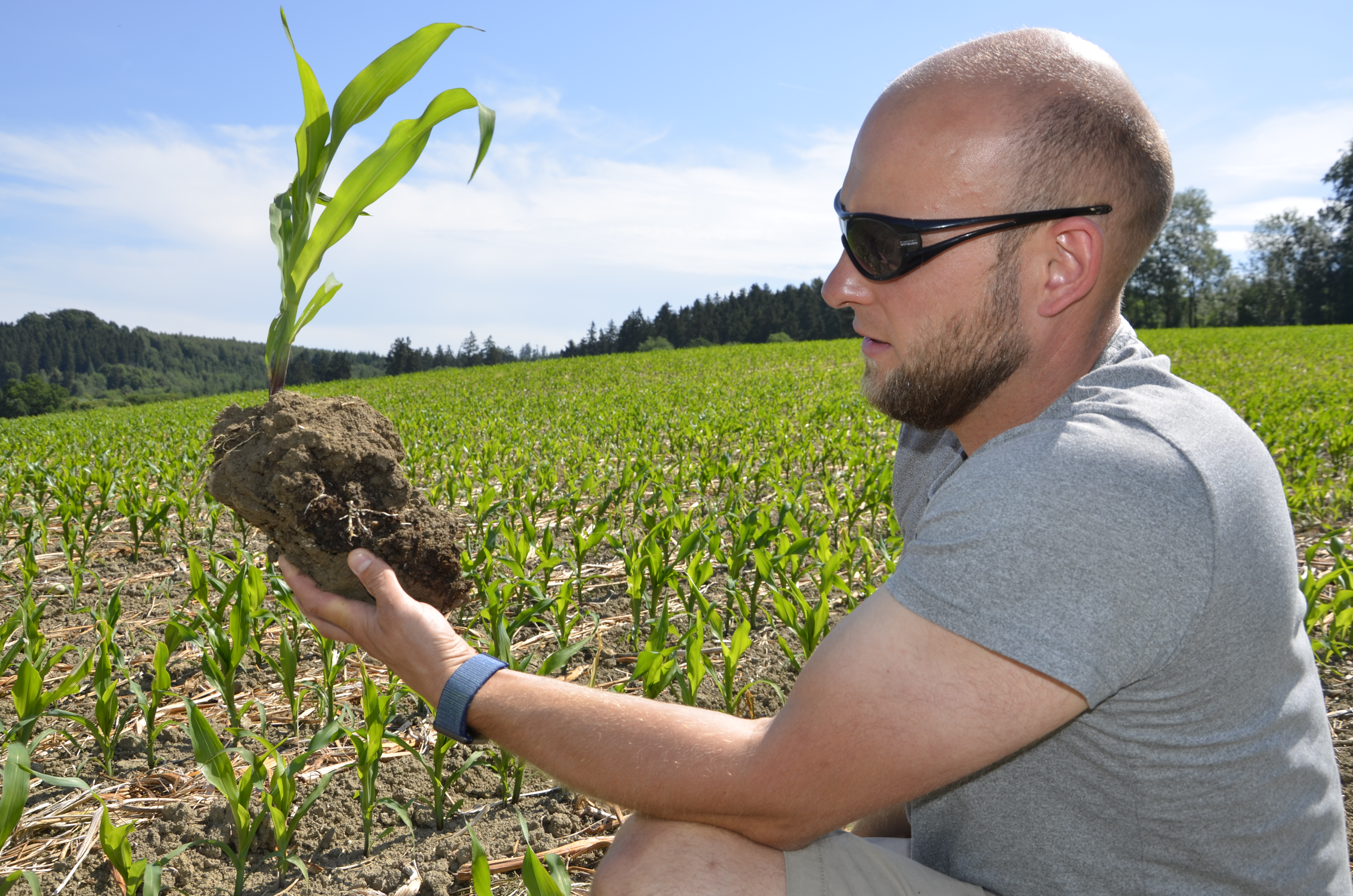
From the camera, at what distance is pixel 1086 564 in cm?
96

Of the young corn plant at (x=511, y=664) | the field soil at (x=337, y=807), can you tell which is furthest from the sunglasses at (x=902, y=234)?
the young corn plant at (x=511, y=664)

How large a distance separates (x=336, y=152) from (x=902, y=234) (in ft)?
5.48

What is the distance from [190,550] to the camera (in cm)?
310

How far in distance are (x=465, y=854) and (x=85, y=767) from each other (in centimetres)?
138

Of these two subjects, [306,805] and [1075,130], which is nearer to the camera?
[1075,130]

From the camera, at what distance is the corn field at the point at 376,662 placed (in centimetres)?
195

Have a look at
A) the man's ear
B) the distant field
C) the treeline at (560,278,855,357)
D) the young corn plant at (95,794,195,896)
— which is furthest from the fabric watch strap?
the treeline at (560,278,855,357)

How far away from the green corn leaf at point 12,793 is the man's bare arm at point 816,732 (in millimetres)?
1100

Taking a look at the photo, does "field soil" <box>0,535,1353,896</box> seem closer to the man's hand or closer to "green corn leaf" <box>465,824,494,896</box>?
"green corn leaf" <box>465,824,494,896</box>

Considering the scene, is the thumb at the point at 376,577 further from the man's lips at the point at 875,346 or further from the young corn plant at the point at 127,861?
the man's lips at the point at 875,346

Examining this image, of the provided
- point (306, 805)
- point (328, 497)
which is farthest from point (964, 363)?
point (306, 805)

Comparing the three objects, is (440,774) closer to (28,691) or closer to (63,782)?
(63,782)

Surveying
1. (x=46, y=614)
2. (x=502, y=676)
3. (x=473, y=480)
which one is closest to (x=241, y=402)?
(x=473, y=480)

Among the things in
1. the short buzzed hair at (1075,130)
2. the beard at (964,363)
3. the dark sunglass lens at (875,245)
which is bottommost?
the beard at (964,363)
